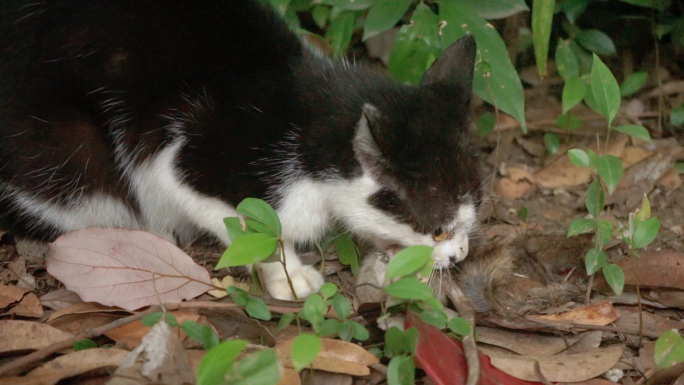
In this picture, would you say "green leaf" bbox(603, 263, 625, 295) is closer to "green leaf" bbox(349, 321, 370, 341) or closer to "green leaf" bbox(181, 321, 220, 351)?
"green leaf" bbox(349, 321, 370, 341)

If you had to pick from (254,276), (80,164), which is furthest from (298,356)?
(80,164)

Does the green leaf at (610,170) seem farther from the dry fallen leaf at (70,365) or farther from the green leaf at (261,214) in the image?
the dry fallen leaf at (70,365)

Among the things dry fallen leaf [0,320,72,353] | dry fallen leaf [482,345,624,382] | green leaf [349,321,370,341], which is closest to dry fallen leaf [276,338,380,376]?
green leaf [349,321,370,341]

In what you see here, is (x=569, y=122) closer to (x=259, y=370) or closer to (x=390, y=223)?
(x=390, y=223)

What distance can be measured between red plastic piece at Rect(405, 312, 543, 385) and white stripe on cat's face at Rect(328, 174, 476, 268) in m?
0.37

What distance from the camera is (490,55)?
2.79 meters

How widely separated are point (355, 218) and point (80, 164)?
1.12 meters

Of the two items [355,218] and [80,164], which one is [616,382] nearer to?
[355,218]

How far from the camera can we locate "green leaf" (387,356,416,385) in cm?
191

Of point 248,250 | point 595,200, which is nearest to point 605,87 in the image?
point 595,200

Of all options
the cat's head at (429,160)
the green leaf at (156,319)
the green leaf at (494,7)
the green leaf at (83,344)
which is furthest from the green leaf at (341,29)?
the green leaf at (83,344)

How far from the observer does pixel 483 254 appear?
104 inches

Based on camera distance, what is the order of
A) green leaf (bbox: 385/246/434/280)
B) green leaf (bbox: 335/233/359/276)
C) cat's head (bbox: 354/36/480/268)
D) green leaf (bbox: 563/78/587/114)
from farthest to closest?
green leaf (bbox: 563/78/587/114) < green leaf (bbox: 335/233/359/276) < cat's head (bbox: 354/36/480/268) < green leaf (bbox: 385/246/434/280)

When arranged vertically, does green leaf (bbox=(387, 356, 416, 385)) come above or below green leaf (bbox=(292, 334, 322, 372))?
below
